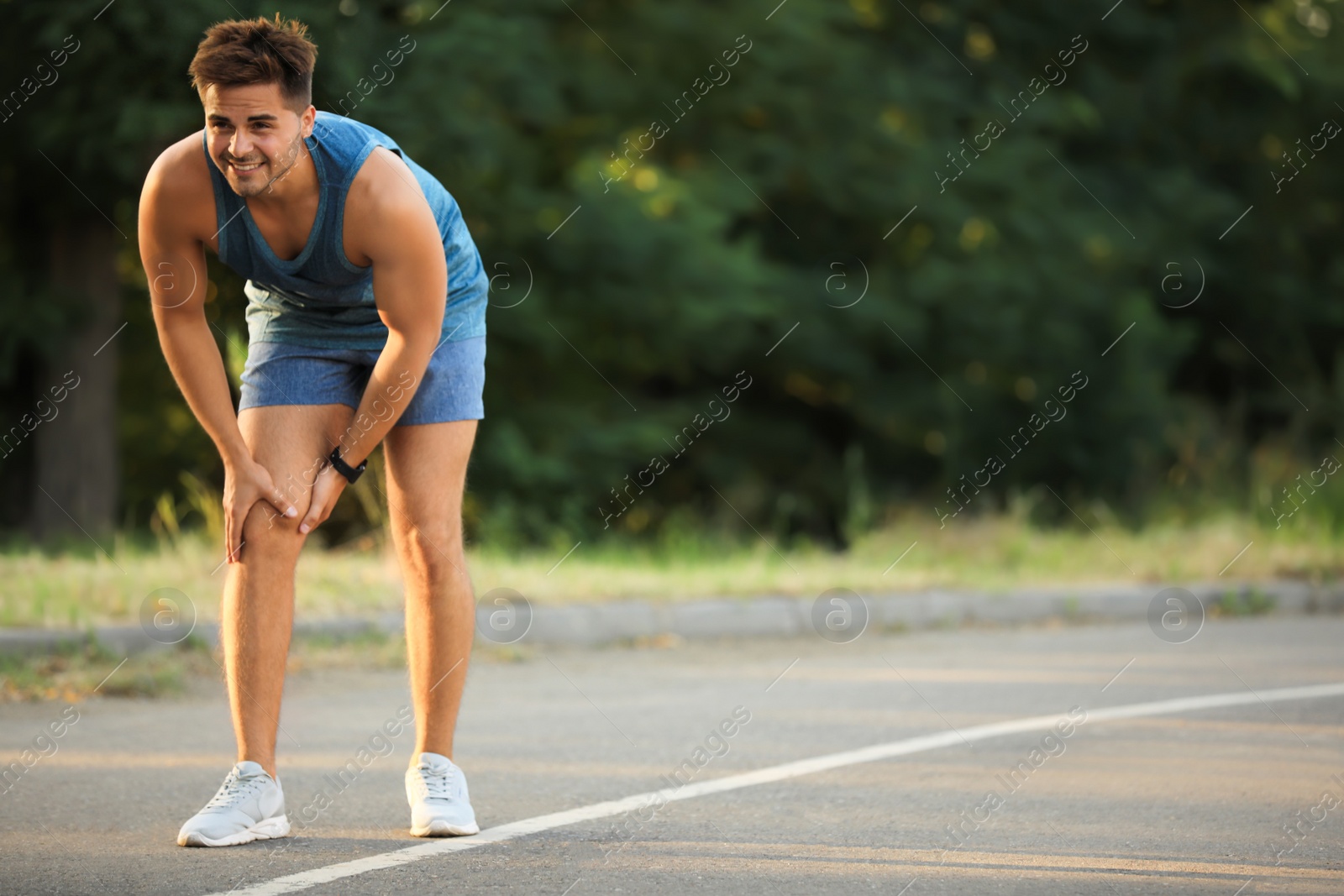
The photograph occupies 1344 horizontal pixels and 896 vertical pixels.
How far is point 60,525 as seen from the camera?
1253cm

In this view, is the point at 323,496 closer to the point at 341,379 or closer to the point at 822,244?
the point at 341,379

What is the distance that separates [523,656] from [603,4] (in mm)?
7883

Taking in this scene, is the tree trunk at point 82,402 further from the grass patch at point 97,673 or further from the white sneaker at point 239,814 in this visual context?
the white sneaker at point 239,814

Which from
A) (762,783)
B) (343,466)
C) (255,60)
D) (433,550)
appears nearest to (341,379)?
(343,466)

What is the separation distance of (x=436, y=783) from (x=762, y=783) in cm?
114

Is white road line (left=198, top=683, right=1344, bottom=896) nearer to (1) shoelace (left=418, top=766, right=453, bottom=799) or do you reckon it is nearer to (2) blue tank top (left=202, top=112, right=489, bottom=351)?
(1) shoelace (left=418, top=766, right=453, bottom=799)

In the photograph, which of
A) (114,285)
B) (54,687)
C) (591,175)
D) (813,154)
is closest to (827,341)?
(813,154)

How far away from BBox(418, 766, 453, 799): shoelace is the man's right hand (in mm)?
702

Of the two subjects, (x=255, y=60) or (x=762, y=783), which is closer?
(x=255, y=60)

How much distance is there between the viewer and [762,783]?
184 inches

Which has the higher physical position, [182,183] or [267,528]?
[182,183]

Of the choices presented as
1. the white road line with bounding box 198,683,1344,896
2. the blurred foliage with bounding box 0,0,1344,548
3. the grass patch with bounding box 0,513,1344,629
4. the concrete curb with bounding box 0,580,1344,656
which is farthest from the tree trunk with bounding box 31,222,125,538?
the white road line with bounding box 198,683,1344,896

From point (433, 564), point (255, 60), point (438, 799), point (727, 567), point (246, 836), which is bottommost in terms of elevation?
point (246, 836)

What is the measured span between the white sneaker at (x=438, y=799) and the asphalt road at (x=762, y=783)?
8cm
